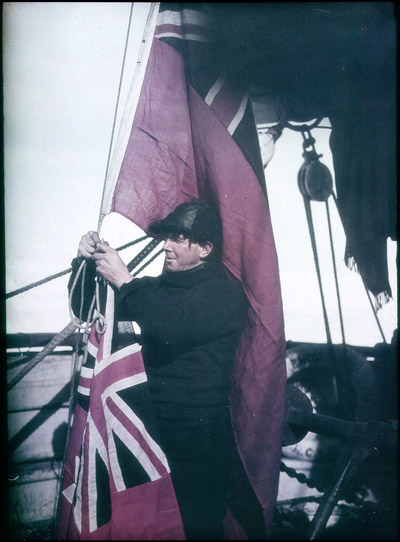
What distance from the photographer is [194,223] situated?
1.88m

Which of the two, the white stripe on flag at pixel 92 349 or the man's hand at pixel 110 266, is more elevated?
the man's hand at pixel 110 266

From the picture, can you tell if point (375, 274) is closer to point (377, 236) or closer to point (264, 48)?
point (377, 236)

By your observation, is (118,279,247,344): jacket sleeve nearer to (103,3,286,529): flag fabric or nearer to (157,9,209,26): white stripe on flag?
(103,3,286,529): flag fabric

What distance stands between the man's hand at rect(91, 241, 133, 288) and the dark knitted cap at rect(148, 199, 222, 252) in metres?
0.30

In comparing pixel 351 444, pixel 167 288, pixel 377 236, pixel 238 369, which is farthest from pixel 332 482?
pixel 377 236

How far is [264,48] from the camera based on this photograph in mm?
2324

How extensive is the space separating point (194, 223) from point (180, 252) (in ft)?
0.51

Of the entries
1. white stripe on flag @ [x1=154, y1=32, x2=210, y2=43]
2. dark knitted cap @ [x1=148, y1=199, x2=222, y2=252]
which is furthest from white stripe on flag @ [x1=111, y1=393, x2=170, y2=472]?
white stripe on flag @ [x1=154, y1=32, x2=210, y2=43]

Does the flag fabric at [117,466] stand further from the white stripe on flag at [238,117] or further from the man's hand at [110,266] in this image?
the white stripe on flag at [238,117]

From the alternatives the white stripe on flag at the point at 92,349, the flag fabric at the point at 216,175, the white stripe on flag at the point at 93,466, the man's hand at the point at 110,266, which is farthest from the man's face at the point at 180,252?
the white stripe on flag at the point at 93,466

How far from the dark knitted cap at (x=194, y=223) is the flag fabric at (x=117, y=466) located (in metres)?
0.59

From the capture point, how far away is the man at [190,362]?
1651mm

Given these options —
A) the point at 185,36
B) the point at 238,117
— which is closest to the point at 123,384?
the point at 238,117

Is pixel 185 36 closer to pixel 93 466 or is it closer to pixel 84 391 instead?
pixel 84 391
